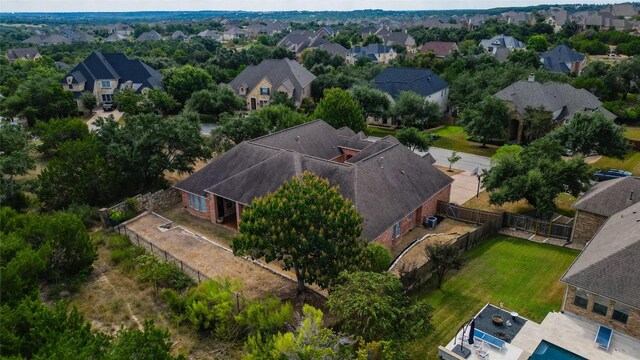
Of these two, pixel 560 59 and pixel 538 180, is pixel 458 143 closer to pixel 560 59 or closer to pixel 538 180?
pixel 538 180

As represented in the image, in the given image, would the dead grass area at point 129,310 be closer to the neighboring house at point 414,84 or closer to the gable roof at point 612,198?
the gable roof at point 612,198

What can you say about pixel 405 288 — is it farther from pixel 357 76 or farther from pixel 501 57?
pixel 501 57

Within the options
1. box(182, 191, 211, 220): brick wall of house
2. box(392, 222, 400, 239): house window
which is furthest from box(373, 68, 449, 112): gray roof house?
box(182, 191, 211, 220): brick wall of house

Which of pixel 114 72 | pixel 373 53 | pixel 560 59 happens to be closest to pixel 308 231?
pixel 114 72

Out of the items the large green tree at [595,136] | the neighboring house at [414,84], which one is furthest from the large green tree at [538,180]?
the neighboring house at [414,84]

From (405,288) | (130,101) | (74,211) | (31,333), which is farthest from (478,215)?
(130,101)

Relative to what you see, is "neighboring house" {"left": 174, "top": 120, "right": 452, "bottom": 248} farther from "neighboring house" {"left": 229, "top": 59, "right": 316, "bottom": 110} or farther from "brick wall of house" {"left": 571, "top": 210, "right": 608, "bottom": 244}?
"neighboring house" {"left": 229, "top": 59, "right": 316, "bottom": 110}
